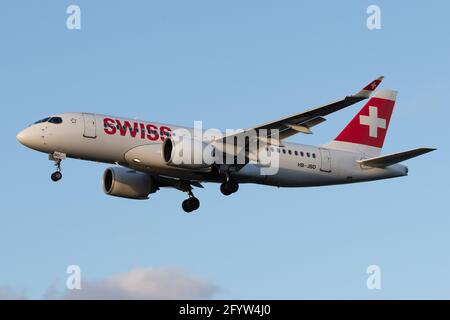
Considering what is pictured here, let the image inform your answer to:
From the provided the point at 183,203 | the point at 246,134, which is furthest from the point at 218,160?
the point at 183,203

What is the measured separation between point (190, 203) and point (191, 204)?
2.9 inches

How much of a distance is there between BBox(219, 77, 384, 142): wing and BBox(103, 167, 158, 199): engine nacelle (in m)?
6.17

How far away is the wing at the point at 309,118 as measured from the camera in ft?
133

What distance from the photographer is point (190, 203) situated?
51031 mm

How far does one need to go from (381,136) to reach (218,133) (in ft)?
36.1

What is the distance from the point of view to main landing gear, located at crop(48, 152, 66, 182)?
148ft

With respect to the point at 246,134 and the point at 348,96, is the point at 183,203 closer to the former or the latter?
the point at 246,134

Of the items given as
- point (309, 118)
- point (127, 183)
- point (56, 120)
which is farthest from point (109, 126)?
point (309, 118)

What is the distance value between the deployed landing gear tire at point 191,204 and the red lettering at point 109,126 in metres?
7.37

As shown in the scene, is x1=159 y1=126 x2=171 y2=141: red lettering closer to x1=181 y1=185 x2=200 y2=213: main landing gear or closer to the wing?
the wing

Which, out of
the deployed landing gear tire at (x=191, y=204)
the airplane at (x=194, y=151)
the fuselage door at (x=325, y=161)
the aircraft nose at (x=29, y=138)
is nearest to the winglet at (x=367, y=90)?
the airplane at (x=194, y=151)

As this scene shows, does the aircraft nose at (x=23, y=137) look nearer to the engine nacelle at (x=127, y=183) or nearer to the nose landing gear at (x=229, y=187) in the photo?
A: the engine nacelle at (x=127, y=183)

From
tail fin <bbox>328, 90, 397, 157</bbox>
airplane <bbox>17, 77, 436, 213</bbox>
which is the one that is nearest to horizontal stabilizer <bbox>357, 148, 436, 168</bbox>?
airplane <bbox>17, 77, 436, 213</bbox>

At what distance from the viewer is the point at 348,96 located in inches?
1598
